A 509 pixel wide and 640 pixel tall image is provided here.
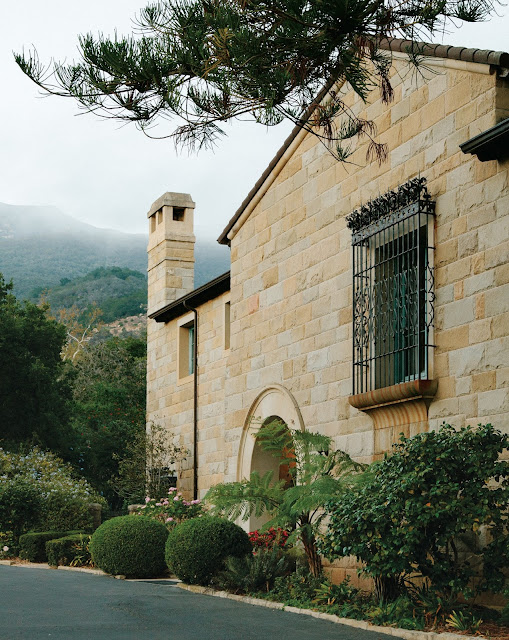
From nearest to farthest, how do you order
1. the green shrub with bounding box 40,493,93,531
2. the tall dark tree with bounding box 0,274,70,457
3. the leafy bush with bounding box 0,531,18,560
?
1. the leafy bush with bounding box 0,531,18,560
2. the green shrub with bounding box 40,493,93,531
3. the tall dark tree with bounding box 0,274,70,457

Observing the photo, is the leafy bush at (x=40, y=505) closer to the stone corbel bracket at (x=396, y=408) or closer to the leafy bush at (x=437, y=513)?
the stone corbel bracket at (x=396, y=408)

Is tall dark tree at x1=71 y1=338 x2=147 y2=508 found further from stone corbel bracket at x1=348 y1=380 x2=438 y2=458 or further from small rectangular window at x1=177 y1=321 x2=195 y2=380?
stone corbel bracket at x1=348 y1=380 x2=438 y2=458

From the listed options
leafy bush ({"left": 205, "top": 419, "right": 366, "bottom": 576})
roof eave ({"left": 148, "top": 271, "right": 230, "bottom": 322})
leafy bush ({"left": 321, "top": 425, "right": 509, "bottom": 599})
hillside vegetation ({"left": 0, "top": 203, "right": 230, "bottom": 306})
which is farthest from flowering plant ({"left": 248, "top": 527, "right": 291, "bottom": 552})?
hillside vegetation ({"left": 0, "top": 203, "right": 230, "bottom": 306})

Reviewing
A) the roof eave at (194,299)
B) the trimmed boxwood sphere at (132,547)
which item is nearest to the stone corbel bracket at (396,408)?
the trimmed boxwood sphere at (132,547)

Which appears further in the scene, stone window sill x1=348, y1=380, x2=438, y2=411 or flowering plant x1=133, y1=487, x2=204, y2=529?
flowering plant x1=133, y1=487, x2=204, y2=529

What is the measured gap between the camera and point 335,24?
20.6 feet

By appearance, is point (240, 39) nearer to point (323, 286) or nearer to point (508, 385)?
point (508, 385)

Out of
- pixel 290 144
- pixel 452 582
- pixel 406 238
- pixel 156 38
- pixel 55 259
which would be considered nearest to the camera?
pixel 156 38

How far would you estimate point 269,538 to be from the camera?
11.9 m

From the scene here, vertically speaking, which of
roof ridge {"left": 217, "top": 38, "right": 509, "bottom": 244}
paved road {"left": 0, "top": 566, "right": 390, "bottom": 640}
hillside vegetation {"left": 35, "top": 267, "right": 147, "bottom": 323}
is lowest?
paved road {"left": 0, "top": 566, "right": 390, "bottom": 640}

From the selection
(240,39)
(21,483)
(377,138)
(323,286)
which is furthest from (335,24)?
(21,483)

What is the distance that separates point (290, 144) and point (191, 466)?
23.8ft

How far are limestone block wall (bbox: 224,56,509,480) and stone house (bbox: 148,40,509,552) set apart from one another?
0.06ft

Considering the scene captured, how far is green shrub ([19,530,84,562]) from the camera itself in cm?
1600
